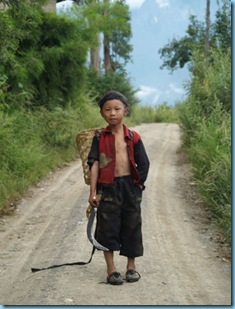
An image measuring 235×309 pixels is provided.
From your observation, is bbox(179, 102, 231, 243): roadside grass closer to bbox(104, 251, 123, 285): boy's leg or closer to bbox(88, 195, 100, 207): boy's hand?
bbox(104, 251, 123, 285): boy's leg

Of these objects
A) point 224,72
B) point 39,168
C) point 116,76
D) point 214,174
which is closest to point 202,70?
point 224,72

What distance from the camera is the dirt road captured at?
5059 millimetres

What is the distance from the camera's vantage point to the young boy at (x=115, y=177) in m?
5.11

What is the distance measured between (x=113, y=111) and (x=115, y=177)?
56 cm

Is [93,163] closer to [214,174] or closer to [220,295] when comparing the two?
[220,295]

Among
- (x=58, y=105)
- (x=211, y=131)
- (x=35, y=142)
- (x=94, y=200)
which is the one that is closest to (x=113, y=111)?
(x=94, y=200)

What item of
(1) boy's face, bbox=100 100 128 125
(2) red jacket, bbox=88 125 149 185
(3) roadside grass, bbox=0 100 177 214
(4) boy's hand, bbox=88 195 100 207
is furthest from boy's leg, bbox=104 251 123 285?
(3) roadside grass, bbox=0 100 177 214

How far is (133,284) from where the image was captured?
5219mm

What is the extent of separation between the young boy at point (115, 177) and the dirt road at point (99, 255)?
37 centimetres

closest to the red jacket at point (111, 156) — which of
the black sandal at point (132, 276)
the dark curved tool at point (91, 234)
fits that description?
the dark curved tool at point (91, 234)

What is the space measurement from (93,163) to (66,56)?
1158 cm

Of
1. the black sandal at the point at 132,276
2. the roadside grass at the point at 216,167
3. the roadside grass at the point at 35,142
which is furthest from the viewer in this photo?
the roadside grass at the point at 35,142

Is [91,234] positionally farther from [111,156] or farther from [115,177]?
[111,156]

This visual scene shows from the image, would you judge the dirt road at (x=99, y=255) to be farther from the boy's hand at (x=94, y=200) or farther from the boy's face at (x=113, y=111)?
the boy's face at (x=113, y=111)
